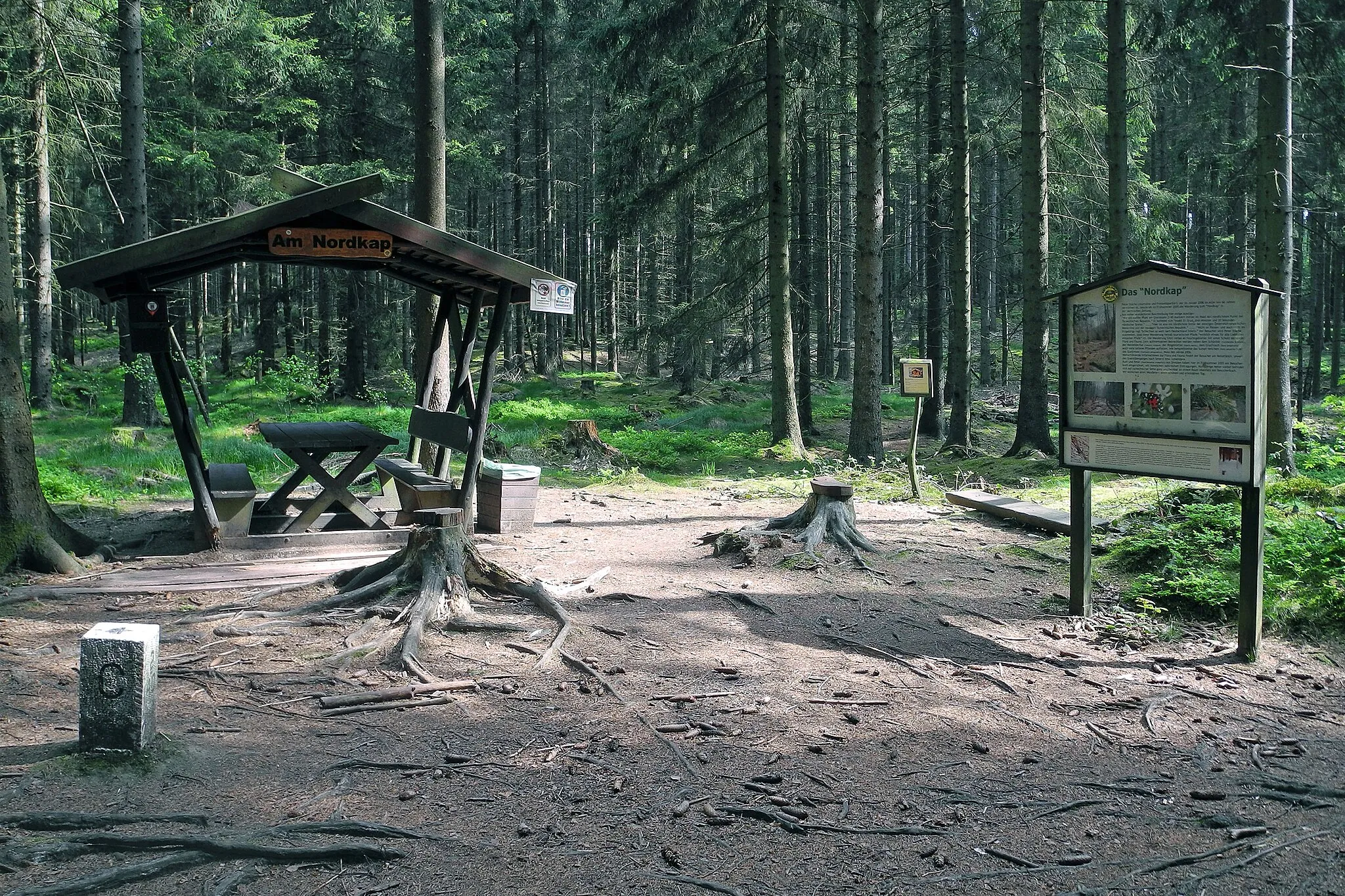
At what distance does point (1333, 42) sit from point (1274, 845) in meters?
17.0

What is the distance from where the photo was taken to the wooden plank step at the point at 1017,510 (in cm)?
1027

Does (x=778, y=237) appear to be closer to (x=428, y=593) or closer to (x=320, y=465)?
(x=320, y=465)

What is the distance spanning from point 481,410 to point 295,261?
7.14ft

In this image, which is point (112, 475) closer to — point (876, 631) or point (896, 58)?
point (876, 631)

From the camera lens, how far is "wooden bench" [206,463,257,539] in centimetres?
908

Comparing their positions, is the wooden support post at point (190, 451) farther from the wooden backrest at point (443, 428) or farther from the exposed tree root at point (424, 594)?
the wooden backrest at point (443, 428)

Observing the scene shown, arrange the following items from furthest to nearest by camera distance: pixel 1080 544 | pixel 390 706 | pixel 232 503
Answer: pixel 232 503 < pixel 1080 544 < pixel 390 706

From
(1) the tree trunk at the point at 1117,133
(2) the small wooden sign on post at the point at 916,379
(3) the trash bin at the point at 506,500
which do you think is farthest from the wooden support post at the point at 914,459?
(3) the trash bin at the point at 506,500

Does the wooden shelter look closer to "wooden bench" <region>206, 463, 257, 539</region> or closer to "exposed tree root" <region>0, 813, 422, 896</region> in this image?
"wooden bench" <region>206, 463, 257, 539</region>

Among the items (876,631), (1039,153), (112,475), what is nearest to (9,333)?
(112,475)

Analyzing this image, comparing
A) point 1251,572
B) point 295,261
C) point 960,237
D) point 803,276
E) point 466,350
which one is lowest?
point 1251,572

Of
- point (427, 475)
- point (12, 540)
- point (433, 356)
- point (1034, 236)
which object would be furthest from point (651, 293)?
point (12, 540)

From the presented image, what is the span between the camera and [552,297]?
9.81m

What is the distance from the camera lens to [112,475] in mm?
13352
